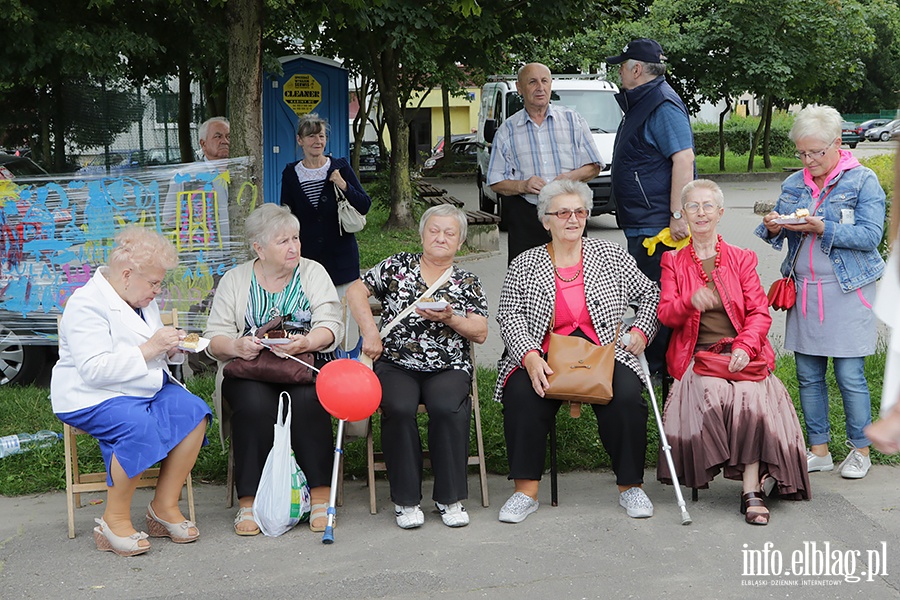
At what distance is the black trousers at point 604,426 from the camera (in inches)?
187

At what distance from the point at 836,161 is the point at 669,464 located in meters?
1.81

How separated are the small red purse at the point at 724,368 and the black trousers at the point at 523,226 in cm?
167

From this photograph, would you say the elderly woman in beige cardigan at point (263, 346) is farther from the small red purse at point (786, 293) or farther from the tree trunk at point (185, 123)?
the tree trunk at point (185, 123)

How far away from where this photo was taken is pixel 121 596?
3.94 metres

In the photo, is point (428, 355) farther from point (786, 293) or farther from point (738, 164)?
point (738, 164)

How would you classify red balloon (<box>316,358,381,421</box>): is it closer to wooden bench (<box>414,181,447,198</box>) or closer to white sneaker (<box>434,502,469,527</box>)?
white sneaker (<box>434,502,469,527</box>)

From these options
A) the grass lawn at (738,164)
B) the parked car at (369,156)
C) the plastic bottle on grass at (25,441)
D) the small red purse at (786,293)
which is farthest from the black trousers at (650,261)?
the parked car at (369,156)

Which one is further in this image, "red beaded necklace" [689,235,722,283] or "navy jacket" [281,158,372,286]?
"navy jacket" [281,158,372,286]

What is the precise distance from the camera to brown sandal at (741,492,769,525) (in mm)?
4582

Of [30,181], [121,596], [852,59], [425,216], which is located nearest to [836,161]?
[425,216]

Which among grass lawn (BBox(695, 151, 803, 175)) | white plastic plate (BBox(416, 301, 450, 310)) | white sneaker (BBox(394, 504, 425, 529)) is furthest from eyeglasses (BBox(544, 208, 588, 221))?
grass lawn (BBox(695, 151, 803, 175))

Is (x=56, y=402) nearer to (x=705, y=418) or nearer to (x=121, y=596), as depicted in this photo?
(x=121, y=596)

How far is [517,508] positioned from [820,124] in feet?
8.01

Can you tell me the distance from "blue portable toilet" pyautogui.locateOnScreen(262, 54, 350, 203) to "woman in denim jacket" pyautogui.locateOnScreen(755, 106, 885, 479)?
26.5 ft
